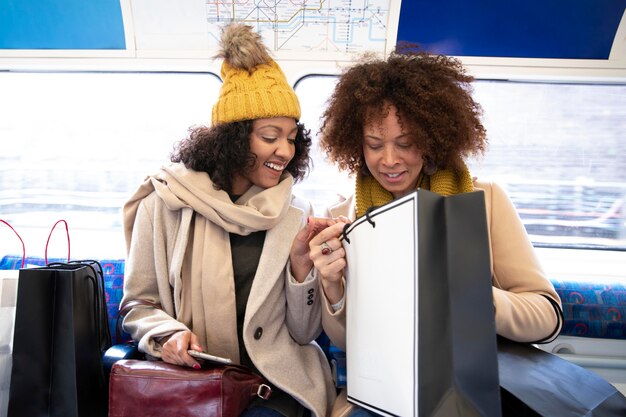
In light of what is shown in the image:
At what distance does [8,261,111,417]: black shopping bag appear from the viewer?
59.3 inches

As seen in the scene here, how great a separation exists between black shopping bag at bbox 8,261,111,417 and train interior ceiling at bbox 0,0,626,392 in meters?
1.30

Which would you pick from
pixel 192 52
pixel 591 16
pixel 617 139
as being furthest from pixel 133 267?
pixel 617 139

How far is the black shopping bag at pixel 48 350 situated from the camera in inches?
59.3

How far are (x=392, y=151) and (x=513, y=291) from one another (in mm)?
707

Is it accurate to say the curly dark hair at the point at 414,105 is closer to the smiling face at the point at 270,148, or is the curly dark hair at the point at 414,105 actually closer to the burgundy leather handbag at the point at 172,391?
the smiling face at the point at 270,148

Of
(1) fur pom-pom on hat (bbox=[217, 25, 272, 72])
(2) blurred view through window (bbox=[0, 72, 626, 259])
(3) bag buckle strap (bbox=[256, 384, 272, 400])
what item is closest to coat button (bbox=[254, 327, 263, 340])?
(3) bag buckle strap (bbox=[256, 384, 272, 400])

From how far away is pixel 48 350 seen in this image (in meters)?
1.53

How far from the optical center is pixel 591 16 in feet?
8.21

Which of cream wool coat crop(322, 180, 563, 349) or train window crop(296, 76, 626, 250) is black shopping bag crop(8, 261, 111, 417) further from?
train window crop(296, 76, 626, 250)

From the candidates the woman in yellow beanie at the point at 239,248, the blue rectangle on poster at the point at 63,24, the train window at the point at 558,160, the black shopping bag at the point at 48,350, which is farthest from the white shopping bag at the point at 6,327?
the train window at the point at 558,160

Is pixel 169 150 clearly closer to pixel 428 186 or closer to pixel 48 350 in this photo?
pixel 48 350

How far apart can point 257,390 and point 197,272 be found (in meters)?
0.53

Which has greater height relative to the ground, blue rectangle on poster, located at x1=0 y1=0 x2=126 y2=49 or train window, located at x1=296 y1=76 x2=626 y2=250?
blue rectangle on poster, located at x1=0 y1=0 x2=126 y2=49

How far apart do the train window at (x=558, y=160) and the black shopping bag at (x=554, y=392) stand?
5.77ft
